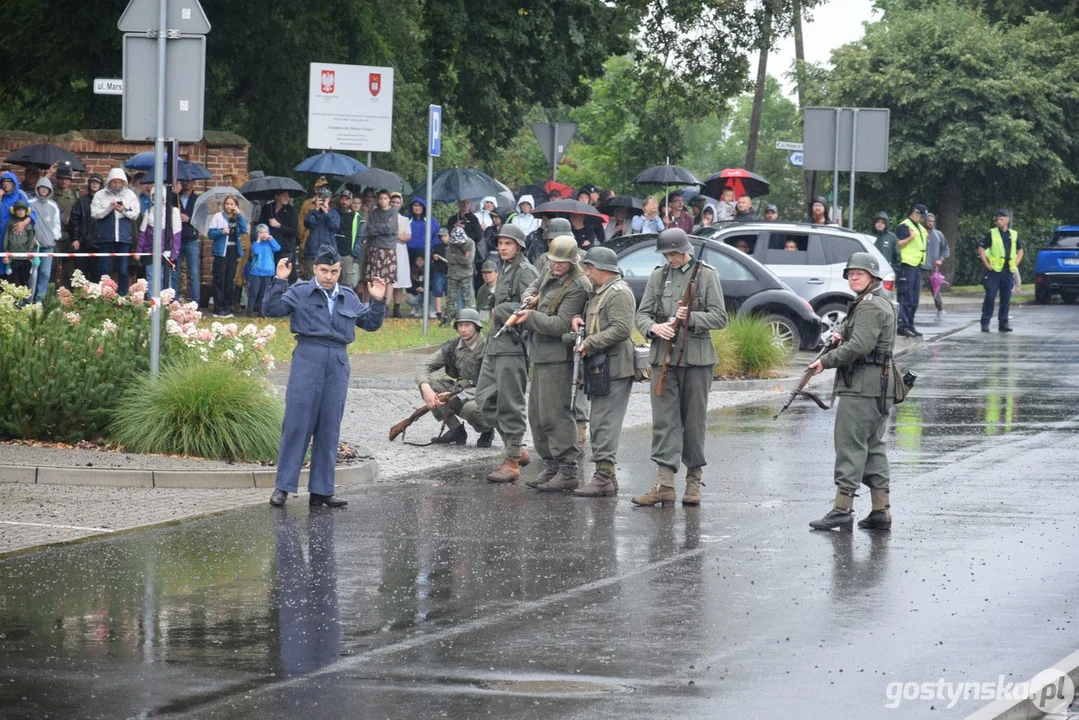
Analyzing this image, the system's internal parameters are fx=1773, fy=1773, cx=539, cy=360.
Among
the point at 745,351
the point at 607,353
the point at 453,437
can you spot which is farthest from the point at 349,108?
the point at 607,353

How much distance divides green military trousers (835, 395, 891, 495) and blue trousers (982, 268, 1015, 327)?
17558 mm

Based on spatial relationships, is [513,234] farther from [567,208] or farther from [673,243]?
[567,208]

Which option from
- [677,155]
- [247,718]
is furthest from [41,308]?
[677,155]

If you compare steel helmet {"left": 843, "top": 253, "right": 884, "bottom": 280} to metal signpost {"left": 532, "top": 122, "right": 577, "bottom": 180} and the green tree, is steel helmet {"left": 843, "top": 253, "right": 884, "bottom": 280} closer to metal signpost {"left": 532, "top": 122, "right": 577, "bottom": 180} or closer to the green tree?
metal signpost {"left": 532, "top": 122, "right": 577, "bottom": 180}

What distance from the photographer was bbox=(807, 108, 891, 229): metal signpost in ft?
86.0

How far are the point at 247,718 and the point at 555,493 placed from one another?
6.01 meters

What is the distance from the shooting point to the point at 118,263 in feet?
73.6

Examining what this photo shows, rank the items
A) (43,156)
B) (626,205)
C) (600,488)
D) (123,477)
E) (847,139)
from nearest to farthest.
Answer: (123,477) → (600,488) → (43,156) → (847,139) → (626,205)

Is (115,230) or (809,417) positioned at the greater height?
(115,230)

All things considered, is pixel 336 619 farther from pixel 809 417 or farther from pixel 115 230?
pixel 115 230

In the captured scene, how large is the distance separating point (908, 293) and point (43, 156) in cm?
1279

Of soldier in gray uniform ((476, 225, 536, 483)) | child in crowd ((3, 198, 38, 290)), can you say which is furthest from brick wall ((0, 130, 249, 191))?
soldier in gray uniform ((476, 225, 536, 483))

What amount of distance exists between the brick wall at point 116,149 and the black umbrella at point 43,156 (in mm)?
926

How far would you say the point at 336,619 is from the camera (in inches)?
319
